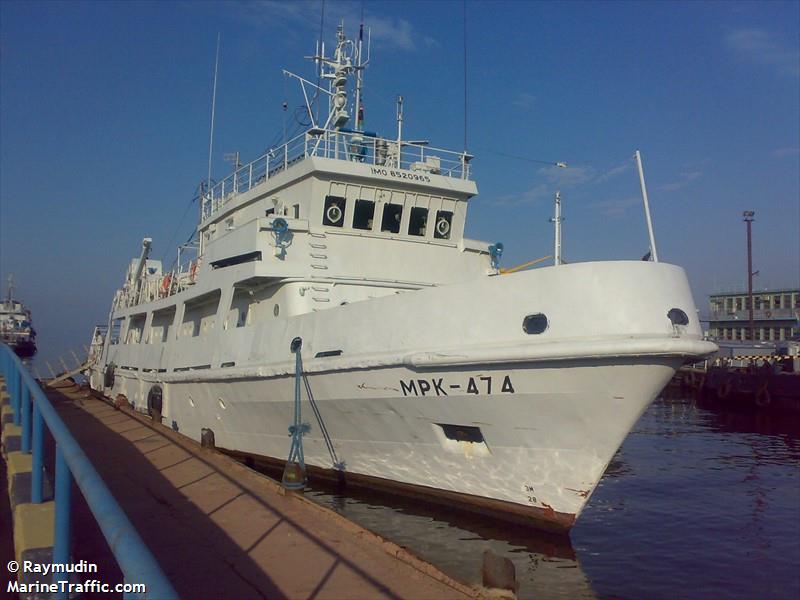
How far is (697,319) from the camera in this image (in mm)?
8656

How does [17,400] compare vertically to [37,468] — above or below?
above

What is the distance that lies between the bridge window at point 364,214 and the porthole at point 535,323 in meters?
5.71

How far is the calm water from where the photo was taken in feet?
27.0

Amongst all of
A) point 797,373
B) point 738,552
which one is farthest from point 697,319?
point 797,373

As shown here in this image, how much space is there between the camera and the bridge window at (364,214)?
13.4 m

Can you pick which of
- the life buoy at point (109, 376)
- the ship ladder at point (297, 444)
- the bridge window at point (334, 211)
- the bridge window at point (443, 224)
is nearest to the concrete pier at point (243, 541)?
the ship ladder at point (297, 444)

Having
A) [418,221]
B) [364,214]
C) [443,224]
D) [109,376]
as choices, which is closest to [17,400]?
[364,214]

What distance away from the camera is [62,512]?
3.30 metres

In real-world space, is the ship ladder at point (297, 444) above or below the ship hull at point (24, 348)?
below

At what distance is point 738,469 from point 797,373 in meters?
17.5

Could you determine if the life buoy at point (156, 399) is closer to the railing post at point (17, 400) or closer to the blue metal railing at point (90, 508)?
the railing post at point (17, 400)

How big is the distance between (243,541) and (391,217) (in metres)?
8.31

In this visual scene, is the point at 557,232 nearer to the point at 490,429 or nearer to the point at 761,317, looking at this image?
the point at 490,429

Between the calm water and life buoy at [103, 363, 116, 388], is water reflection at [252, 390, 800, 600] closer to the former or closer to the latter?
the calm water
